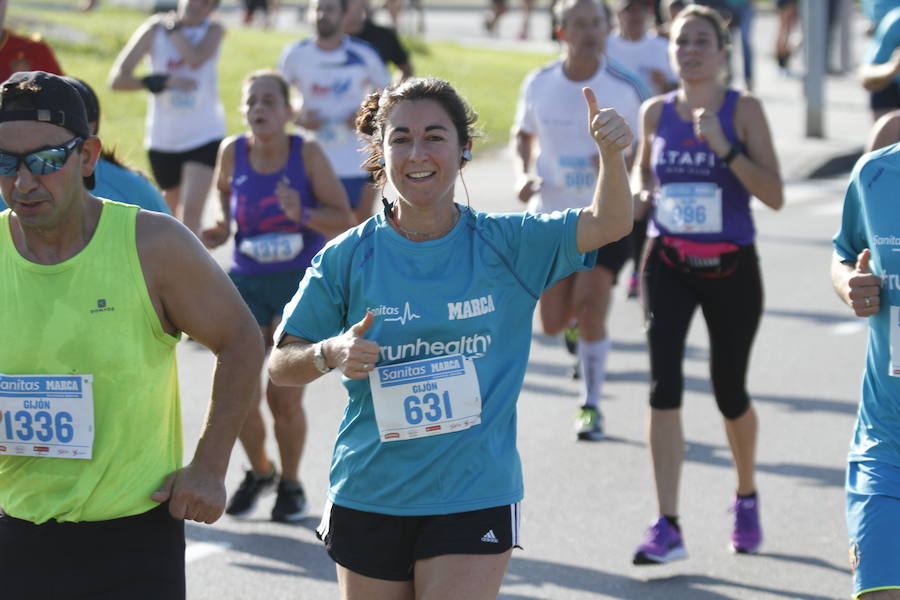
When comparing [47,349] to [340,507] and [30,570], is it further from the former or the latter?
[340,507]

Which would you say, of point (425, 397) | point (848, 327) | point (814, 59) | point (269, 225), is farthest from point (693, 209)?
point (814, 59)

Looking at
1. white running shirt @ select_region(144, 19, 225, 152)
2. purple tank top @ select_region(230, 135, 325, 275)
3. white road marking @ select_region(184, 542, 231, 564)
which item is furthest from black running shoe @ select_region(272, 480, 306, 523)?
white running shirt @ select_region(144, 19, 225, 152)

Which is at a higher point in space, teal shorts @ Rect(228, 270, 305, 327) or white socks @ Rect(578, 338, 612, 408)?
teal shorts @ Rect(228, 270, 305, 327)

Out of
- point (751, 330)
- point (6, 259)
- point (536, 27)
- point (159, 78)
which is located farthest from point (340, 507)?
point (536, 27)

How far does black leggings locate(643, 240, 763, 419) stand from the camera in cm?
612

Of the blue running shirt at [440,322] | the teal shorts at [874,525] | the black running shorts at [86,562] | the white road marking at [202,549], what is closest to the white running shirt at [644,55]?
the white road marking at [202,549]

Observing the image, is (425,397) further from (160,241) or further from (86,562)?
(86,562)

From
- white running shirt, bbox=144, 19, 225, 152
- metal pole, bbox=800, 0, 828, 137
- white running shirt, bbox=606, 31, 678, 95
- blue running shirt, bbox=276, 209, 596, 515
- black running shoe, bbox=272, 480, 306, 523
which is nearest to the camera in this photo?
blue running shirt, bbox=276, 209, 596, 515

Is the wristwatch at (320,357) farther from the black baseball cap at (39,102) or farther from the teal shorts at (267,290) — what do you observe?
the teal shorts at (267,290)

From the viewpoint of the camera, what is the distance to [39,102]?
361 cm

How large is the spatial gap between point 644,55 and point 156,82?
353 cm

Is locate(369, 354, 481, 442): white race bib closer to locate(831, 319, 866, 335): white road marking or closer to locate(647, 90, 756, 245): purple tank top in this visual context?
locate(647, 90, 756, 245): purple tank top

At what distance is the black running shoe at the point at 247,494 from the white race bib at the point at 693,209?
2.13 meters

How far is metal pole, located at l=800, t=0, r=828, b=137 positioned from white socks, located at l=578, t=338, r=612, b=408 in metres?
10.2
